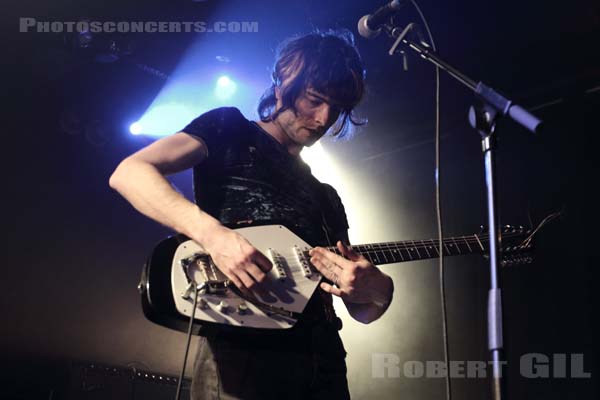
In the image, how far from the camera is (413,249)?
208 cm

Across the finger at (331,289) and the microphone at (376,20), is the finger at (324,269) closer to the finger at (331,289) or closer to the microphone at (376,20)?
the finger at (331,289)

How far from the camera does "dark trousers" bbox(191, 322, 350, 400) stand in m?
1.45

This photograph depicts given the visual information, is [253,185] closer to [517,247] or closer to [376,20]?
[376,20]

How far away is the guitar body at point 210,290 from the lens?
1.49 meters

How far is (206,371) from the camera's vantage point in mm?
1486

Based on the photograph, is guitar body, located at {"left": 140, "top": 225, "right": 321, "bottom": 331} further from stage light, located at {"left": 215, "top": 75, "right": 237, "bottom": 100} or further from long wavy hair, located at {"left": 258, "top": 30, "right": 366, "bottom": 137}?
stage light, located at {"left": 215, "top": 75, "right": 237, "bottom": 100}

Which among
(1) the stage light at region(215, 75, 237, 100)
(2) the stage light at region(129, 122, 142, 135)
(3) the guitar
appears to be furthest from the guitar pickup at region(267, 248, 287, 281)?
(2) the stage light at region(129, 122, 142, 135)

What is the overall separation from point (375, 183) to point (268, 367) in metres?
3.26

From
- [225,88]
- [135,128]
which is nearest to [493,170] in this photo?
[225,88]

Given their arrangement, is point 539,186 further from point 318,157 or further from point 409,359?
point 318,157

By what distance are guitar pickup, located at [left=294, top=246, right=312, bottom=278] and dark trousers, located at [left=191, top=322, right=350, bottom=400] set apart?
0.57 ft

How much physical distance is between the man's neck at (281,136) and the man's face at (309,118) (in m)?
0.01

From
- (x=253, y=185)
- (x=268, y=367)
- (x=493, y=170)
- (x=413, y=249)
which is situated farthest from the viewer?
(x=413, y=249)

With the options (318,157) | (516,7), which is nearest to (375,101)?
(318,157)
